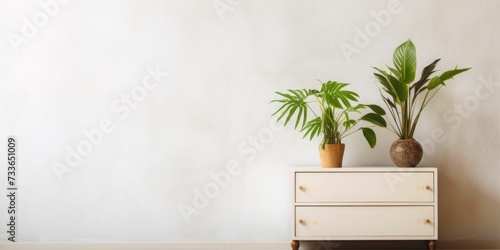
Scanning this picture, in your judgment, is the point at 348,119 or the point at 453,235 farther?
the point at 453,235

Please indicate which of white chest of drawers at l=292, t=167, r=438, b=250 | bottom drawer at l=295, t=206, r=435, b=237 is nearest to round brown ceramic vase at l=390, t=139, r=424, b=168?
white chest of drawers at l=292, t=167, r=438, b=250

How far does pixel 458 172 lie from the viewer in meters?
3.54

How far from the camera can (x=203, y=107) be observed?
11.7 ft

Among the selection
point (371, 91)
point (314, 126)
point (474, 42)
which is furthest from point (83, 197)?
point (474, 42)

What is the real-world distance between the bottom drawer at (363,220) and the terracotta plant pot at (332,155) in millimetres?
266

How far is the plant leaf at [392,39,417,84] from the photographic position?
318 centimetres

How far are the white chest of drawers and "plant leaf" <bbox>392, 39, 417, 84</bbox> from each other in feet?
1.84

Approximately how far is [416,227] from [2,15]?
9.99 ft

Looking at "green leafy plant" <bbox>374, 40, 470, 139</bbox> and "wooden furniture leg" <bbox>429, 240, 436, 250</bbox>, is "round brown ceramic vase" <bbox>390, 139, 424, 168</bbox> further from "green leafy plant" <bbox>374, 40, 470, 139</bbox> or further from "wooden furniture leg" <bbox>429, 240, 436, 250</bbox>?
"wooden furniture leg" <bbox>429, 240, 436, 250</bbox>

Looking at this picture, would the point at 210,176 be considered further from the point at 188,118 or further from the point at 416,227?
the point at 416,227

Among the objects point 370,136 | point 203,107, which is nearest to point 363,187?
point 370,136

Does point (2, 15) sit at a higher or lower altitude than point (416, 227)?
higher

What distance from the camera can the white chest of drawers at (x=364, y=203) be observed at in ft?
10.4

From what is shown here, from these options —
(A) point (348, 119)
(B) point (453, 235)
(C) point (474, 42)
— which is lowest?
(B) point (453, 235)
